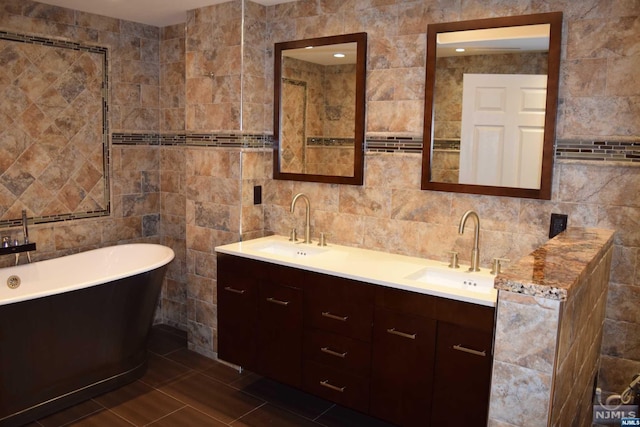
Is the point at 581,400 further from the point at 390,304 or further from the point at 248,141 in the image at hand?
the point at 248,141

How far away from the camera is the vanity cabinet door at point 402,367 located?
98.7 inches

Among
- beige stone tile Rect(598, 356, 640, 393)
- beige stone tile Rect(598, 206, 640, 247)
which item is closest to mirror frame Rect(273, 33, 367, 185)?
beige stone tile Rect(598, 206, 640, 247)

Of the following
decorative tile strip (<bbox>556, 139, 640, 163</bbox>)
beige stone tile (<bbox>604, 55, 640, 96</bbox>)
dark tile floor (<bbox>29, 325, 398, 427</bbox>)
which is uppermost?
beige stone tile (<bbox>604, 55, 640, 96</bbox>)

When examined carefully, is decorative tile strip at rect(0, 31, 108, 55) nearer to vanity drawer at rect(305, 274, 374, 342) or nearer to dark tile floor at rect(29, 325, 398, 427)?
dark tile floor at rect(29, 325, 398, 427)

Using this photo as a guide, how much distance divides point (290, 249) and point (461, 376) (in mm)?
1546

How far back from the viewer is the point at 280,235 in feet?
12.6

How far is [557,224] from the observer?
Answer: 8.83 feet

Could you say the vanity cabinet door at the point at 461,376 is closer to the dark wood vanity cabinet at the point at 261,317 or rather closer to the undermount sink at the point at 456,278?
the undermount sink at the point at 456,278

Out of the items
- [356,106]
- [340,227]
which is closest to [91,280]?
[340,227]

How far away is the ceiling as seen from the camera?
3.60m

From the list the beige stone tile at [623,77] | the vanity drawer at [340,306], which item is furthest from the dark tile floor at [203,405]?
the beige stone tile at [623,77]

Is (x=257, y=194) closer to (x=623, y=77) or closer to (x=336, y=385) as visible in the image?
(x=336, y=385)

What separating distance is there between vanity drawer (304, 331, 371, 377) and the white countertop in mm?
369

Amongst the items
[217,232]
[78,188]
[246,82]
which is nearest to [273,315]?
[217,232]
